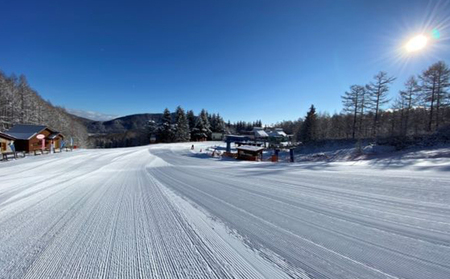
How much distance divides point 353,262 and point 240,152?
16.7 meters

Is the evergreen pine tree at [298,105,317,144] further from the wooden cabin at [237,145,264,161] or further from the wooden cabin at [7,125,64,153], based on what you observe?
Answer: the wooden cabin at [7,125,64,153]

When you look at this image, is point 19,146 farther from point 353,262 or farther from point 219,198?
point 353,262

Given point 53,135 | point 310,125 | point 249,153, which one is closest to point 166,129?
point 53,135

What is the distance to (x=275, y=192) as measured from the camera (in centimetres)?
431

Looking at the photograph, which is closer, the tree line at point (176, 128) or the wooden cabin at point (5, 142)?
the wooden cabin at point (5, 142)

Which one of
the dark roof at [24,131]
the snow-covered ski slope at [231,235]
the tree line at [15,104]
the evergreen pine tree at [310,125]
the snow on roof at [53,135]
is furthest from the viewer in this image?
the evergreen pine tree at [310,125]

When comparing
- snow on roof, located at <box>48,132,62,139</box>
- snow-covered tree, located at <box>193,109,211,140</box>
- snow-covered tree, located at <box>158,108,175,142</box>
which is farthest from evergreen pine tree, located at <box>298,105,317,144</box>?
snow on roof, located at <box>48,132,62,139</box>

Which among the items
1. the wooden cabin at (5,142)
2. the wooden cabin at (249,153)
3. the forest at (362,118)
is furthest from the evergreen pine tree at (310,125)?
the wooden cabin at (5,142)

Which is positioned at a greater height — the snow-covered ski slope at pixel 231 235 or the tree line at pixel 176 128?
the tree line at pixel 176 128

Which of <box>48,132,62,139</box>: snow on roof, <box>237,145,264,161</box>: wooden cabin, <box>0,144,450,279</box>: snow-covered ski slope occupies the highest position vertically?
<box>48,132,62,139</box>: snow on roof

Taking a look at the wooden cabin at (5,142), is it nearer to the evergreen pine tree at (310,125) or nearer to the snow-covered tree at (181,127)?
the snow-covered tree at (181,127)

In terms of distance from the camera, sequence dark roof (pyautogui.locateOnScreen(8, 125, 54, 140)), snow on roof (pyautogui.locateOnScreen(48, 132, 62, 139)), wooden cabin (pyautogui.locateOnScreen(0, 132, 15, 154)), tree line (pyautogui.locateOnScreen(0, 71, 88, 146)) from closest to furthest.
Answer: wooden cabin (pyautogui.locateOnScreen(0, 132, 15, 154)) < dark roof (pyautogui.locateOnScreen(8, 125, 54, 140)) < snow on roof (pyautogui.locateOnScreen(48, 132, 62, 139)) < tree line (pyautogui.locateOnScreen(0, 71, 88, 146))

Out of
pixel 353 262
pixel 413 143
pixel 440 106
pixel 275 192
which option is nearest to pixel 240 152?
pixel 275 192

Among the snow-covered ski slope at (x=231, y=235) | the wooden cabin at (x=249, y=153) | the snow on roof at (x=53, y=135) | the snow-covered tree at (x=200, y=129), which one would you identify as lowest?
the wooden cabin at (x=249, y=153)
